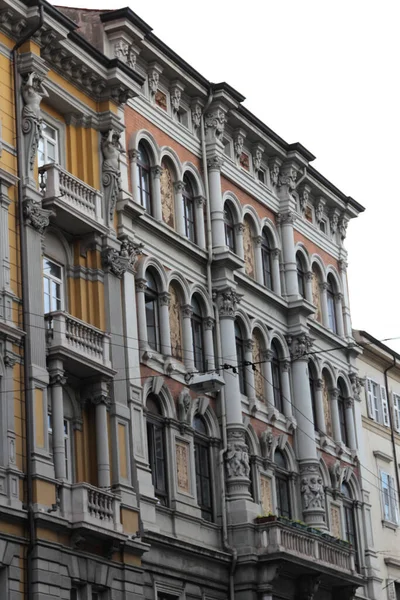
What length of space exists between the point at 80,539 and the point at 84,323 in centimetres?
501

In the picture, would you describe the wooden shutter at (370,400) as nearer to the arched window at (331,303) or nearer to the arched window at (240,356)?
the arched window at (331,303)

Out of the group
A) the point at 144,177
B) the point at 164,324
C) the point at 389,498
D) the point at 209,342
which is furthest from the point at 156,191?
the point at 389,498

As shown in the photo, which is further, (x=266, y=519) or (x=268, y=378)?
(x=268, y=378)

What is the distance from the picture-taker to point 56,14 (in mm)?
32906

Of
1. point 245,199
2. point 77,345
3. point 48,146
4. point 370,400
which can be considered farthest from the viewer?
point 370,400

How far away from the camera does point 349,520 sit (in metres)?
45.9

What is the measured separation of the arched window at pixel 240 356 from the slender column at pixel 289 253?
12.0ft

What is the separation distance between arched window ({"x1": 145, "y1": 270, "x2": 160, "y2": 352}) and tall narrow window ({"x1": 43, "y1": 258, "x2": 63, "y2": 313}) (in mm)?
4215

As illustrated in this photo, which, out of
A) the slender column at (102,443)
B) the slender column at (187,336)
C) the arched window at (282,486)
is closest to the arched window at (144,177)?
the slender column at (187,336)

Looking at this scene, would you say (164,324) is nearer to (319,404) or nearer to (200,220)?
(200,220)

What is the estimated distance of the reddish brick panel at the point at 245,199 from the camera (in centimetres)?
4200

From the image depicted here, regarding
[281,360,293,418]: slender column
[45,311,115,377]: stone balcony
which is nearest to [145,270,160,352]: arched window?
[45,311,115,377]: stone balcony

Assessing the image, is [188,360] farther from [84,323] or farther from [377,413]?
[377,413]

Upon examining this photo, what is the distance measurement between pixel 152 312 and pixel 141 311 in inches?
48.9
